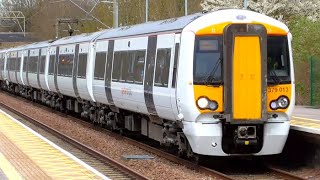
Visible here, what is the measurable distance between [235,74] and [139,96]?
3543 millimetres

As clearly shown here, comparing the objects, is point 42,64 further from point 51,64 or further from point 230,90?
point 230,90

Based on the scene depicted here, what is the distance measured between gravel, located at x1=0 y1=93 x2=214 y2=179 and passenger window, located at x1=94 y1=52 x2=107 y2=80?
1.78m

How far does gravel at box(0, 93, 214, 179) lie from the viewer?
1184 centimetres

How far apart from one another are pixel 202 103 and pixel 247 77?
3.17 feet

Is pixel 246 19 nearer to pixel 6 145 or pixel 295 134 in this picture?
pixel 295 134

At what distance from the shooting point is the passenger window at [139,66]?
14.5 m

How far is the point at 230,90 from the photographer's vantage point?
1148 cm

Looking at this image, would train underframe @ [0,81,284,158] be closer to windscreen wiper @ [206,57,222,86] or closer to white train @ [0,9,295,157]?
white train @ [0,9,295,157]

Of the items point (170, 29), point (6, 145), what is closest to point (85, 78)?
point (6, 145)

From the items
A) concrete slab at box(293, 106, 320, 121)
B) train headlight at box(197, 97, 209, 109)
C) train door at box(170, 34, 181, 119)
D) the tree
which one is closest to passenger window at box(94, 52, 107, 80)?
concrete slab at box(293, 106, 320, 121)

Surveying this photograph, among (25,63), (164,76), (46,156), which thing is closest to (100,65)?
(46,156)

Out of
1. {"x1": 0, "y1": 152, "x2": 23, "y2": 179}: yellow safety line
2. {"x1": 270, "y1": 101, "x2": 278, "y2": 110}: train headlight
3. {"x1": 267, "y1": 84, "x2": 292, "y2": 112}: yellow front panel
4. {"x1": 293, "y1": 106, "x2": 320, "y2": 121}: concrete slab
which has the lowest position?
{"x1": 0, "y1": 152, "x2": 23, "y2": 179}: yellow safety line

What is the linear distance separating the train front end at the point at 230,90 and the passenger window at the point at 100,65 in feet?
21.8

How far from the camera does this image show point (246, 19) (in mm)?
11750
